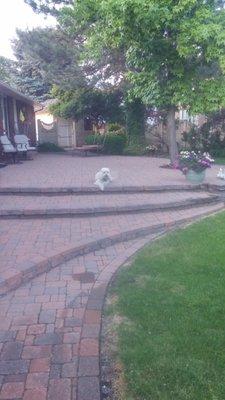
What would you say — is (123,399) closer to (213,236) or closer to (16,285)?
(16,285)

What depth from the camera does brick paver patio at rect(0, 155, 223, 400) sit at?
2.66 m

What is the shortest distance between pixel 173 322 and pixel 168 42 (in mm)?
8875

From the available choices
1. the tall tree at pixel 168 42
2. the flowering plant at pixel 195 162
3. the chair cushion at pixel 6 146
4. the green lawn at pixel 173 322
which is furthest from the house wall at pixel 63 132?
the green lawn at pixel 173 322

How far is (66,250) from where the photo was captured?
16.2 ft

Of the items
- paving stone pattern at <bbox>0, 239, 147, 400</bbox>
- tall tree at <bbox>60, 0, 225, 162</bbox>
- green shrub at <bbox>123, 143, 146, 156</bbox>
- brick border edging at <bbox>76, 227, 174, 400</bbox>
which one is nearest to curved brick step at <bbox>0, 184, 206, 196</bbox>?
brick border edging at <bbox>76, 227, 174, 400</bbox>

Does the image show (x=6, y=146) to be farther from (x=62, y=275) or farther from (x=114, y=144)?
(x=62, y=275)

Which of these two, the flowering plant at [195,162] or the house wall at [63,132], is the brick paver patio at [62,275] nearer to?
the flowering plant at [195,162]

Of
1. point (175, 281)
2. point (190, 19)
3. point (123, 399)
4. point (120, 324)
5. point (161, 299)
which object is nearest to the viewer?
point (123, 399)

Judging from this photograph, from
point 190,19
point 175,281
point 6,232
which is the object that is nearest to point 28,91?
point 190,19

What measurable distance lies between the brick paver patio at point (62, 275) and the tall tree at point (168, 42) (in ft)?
11.3

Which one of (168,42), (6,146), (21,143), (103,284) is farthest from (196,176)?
(21,143)

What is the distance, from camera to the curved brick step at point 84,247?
4.15 m

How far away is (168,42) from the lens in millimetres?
10422

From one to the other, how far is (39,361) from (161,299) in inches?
50.8
